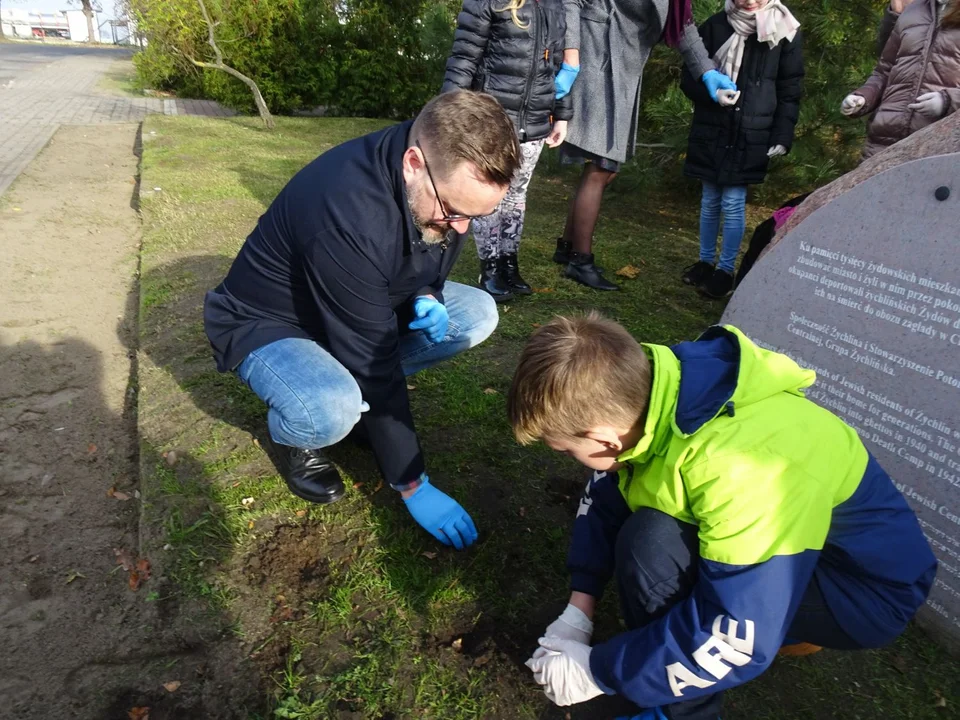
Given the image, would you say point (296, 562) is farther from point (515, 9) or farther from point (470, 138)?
point (515, 9)

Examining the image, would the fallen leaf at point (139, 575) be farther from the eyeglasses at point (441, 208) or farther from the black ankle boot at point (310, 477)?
the eyeglasses at point (441, 208)

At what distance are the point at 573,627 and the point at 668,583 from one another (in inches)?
14.1

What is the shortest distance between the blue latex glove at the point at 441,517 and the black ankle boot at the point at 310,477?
0.28 metres

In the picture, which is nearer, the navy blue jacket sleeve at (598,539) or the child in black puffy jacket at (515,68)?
the navy blue jacket sleeve at (598,539)

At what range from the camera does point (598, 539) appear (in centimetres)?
181

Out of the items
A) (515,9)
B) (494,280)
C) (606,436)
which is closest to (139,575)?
(606,436)

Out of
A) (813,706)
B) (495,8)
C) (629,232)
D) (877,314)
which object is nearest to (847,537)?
(813,706)

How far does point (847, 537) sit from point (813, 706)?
2.03ft

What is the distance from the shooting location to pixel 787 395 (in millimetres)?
1437

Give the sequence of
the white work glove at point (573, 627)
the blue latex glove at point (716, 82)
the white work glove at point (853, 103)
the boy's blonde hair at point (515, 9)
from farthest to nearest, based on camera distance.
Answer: the blue latex glove at point (716, 82)
the white work glove at point (853, 103)
the boy's blonde hair at point (515, 9)
the white work glove at point (573, 627)


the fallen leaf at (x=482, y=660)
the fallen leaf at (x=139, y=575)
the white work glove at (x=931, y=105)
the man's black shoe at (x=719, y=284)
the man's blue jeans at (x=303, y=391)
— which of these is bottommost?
the fallen leaf at (x=139, y=575)

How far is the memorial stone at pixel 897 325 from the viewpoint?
196 centimetres

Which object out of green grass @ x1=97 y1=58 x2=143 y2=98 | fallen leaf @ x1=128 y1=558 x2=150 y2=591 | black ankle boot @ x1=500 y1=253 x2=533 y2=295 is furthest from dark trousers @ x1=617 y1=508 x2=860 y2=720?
green grass @ x1=97 y1=58 x2=143 y2=98

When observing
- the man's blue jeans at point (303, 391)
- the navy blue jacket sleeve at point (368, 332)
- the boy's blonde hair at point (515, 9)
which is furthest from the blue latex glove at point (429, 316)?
the boy's blonde hair at point (515, 9)
